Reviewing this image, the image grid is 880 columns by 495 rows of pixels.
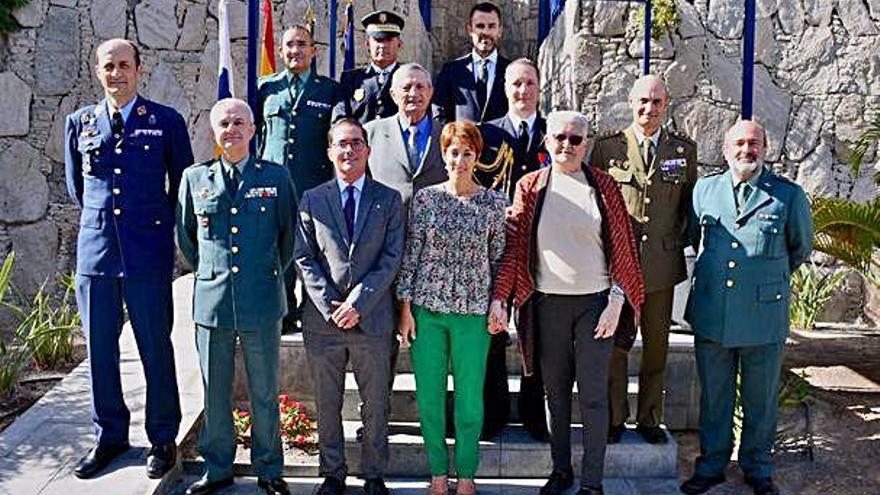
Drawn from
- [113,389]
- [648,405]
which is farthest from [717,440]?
[113,389]

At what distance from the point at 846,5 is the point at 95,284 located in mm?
5827

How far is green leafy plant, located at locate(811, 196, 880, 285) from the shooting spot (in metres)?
5.04

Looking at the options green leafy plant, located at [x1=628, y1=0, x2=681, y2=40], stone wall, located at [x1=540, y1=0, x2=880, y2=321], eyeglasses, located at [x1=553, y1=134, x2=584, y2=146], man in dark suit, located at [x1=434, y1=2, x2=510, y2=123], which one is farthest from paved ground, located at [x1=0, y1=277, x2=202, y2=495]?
green leafy plant, located at [x1=628, y1=0, x2=681, y2=40]

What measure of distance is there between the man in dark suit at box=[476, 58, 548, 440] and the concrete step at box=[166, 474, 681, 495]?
220 millimetres

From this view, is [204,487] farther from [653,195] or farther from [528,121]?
[653,195]

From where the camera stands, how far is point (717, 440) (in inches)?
155

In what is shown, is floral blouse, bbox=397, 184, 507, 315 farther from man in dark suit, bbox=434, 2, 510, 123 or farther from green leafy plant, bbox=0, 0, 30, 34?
green leafy plant, bbox=0, 0, 30, 34

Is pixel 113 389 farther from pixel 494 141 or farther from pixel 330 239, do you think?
pixel 494 141

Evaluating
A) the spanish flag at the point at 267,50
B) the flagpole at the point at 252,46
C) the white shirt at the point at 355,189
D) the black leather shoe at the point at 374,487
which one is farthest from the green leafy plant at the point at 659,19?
the black leather shoe at the point at 374,487

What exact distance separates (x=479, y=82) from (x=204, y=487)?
6.94 feet

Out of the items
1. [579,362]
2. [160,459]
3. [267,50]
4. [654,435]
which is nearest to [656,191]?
[579,362]

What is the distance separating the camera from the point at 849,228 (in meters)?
5.16

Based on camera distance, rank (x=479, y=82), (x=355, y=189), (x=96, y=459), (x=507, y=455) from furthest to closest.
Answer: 1. (x=479, y=82)
2. (x=507, y=455)
3. (x=96, y=459)
4. (x=355, y=189)

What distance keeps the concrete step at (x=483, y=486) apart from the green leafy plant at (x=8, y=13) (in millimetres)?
4696
